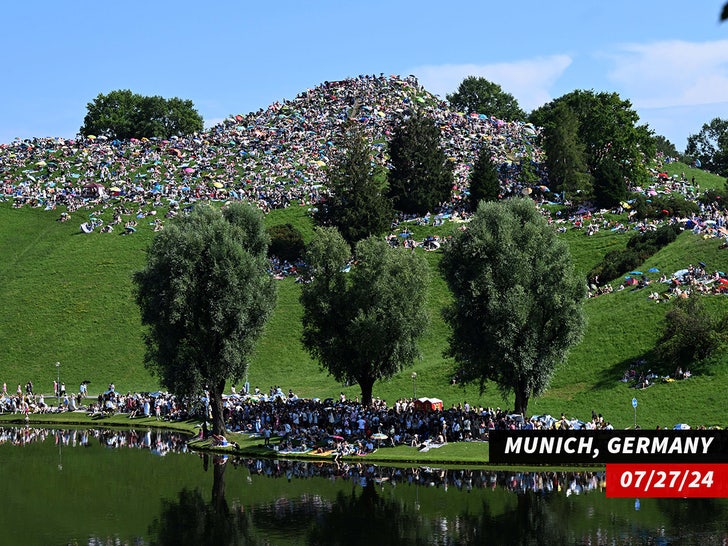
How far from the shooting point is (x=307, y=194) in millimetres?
134500

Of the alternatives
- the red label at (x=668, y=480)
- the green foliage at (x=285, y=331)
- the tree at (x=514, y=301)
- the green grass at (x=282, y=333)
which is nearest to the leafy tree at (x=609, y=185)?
the green foliage at (x=285, y=331)

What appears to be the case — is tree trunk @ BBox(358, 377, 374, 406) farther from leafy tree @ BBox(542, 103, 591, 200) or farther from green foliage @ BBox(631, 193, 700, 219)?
leafy tree @ BBox(542, 103, 591, 200)

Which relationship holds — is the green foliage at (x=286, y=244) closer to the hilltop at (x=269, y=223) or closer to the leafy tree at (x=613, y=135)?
the hilltop at (x=269, y=223)

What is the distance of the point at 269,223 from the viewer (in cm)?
12512

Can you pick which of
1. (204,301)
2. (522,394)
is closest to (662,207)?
(522,394)

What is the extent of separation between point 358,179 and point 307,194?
21470mm

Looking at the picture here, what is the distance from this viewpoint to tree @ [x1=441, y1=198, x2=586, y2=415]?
204ft

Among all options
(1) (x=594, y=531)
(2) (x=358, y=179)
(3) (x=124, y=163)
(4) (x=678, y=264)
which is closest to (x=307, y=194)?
(2) (x=358, y=179)

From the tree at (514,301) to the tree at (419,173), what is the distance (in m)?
58.3

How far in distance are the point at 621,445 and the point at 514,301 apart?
21.7 meters

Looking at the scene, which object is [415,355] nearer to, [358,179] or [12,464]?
[12,464]

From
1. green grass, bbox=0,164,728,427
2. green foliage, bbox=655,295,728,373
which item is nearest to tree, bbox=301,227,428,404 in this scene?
green grass, bbox=0,164,728,427

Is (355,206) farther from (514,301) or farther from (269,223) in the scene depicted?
(514,301)

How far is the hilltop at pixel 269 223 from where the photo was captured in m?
75.3
